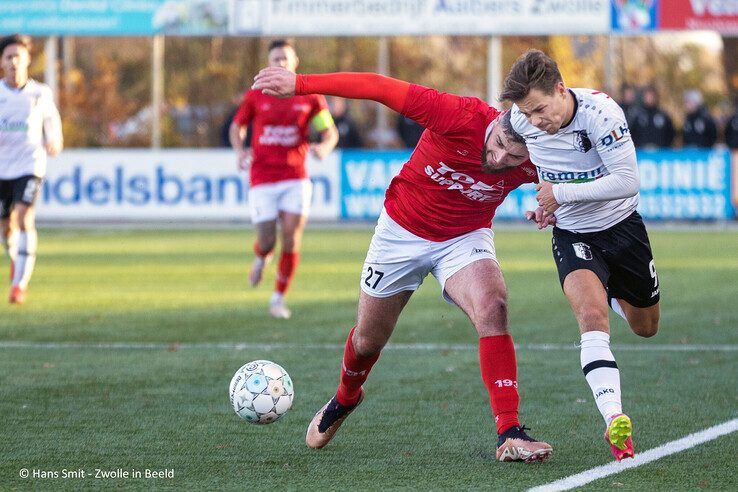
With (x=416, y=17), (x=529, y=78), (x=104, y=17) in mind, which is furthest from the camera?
(x=104, y=17)

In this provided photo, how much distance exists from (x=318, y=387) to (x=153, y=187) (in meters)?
15.9

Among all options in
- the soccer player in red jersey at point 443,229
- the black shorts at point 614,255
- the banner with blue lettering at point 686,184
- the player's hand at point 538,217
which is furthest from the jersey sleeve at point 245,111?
the banner with blue lettering at point 686,184

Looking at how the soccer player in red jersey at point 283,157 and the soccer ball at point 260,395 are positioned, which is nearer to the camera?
the soccer ball at point 260,395

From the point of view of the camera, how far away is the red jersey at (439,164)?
19.5ft

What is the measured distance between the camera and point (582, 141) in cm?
598

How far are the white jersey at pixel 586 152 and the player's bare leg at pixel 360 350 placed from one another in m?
0.94

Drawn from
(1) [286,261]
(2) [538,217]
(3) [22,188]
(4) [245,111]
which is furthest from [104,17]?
(2) [538,217]

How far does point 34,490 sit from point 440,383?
3373 millimetres

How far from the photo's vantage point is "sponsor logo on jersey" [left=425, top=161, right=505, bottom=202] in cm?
621

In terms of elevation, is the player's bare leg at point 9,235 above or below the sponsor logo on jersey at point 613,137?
below

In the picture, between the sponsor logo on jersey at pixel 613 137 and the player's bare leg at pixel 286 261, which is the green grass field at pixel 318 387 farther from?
the sponsor logo on jersey at pixel 613 137

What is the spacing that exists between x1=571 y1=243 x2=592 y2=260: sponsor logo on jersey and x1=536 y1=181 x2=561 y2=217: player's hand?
333mm

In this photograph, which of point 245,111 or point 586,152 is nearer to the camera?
point 586,152

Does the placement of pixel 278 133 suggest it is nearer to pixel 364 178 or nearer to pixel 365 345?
pixel 365 345
